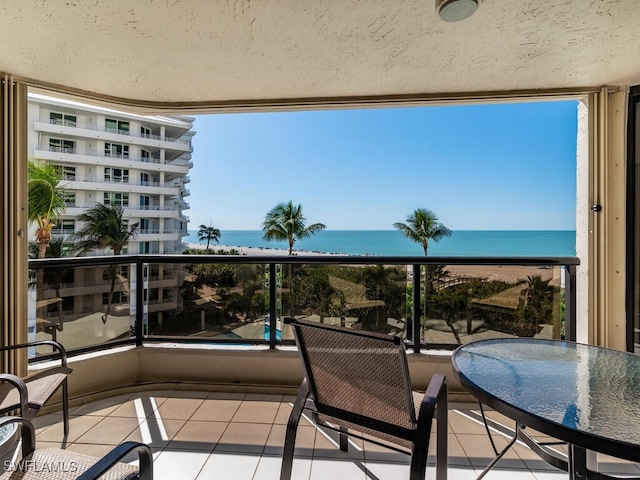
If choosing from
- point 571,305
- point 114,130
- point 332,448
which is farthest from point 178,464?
point 114,130

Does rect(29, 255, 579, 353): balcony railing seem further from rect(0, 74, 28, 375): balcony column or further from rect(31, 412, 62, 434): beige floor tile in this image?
rect(31, 412, 62, 434): beige floor tile

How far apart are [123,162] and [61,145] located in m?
5.13

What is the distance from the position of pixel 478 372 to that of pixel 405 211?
3783 cm

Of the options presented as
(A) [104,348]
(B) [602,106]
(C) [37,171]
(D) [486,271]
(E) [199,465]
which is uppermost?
(C) [37,171]

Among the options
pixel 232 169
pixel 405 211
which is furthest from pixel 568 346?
pixel 232 169

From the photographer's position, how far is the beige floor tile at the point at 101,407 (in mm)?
2400

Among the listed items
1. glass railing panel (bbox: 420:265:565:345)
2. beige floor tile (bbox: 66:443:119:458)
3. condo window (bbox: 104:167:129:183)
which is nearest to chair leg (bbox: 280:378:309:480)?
beige floor tile (bbox: 66:443:119:458)

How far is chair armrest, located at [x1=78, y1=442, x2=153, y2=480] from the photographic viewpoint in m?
0.83

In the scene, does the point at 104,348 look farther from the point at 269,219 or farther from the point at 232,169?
the point at 232,169

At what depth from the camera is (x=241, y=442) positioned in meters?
2.06

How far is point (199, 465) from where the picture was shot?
6.05ft

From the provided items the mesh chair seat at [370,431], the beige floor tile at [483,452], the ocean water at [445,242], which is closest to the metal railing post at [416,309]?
the beige floor tile at [483,452]

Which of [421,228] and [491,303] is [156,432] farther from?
[421,228]

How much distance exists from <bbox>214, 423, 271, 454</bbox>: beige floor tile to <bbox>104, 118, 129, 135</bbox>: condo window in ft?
127
